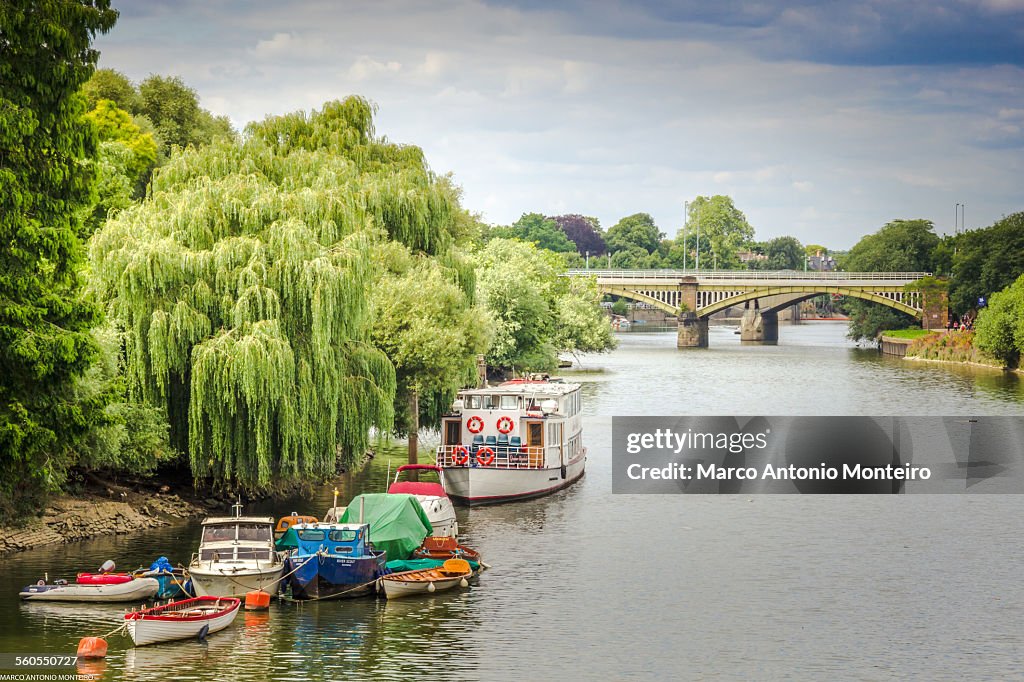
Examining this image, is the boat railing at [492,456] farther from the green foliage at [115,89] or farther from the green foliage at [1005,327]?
the green foliage at [1005,327]

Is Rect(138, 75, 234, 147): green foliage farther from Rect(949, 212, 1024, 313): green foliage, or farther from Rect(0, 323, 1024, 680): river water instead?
Rect(949, 212, 1024, 313): green foliage

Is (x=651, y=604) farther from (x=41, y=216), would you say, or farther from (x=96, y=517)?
(x=41, y=216)

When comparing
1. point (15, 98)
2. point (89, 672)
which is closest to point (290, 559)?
point (89, 672)

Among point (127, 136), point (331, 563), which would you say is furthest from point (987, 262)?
point (331, 563)

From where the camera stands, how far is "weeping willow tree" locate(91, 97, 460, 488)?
36.8 metres

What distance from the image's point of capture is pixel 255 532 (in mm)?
31922

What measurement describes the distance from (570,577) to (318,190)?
56.4 ft

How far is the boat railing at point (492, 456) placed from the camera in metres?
44.7

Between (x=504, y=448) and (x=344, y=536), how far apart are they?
14.9 metres

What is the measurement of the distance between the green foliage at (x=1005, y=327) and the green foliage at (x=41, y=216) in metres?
86.5

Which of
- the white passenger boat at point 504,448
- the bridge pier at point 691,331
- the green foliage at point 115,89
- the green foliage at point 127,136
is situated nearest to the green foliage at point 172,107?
the green foliage at point 115,89

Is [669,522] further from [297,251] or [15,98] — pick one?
[15,98]

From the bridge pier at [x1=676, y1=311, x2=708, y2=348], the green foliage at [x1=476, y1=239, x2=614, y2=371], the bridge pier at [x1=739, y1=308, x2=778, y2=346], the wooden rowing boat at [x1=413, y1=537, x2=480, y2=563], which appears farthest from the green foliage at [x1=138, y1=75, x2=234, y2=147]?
the bridge pier at [x1=739, y1=308, x2=778, y2=346]

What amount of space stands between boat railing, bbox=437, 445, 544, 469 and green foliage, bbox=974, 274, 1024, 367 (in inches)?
2623
